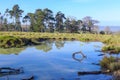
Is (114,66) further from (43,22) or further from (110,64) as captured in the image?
(43,22)

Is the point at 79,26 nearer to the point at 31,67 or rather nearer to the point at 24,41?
the point at 24,41

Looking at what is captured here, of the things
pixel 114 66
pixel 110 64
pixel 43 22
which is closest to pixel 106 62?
pixel 110 64

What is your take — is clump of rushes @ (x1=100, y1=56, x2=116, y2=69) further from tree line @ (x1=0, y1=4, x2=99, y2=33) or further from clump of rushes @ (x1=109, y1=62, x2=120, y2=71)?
tree line @ (x1=0, y1=4, x2=99, y2=33)

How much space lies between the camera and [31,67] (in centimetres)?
1656

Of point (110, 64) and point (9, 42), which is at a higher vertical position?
point (9, 42)

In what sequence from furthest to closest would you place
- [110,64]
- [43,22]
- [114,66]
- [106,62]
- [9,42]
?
[43,22] → [9,42] → [106,62] → [110,64] → [114,66]

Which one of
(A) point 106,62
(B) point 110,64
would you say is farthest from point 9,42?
(B) point 110,64

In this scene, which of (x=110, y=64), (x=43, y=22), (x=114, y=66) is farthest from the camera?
(x=43, y=22)

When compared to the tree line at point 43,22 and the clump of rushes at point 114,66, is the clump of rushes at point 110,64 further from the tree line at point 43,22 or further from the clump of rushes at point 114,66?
the tree line at point 43,22

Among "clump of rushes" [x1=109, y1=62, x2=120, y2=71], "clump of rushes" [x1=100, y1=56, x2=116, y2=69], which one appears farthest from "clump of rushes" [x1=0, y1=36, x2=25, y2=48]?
"clump of rushes" [x1=109, y1=62, x2=120, y2=71]

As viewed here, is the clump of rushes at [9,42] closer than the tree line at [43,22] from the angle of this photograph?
Yes

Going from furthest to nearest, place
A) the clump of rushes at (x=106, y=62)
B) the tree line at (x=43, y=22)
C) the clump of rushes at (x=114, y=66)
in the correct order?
the tree line at (x=43, y=22)
the clump of rushes at (x=106, y=62)
the clump of rushes at (x=114, y=66)

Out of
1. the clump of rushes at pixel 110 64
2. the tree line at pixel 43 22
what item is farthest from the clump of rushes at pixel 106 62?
the tree line at pixel 43 22

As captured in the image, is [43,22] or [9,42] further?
[43,22]
